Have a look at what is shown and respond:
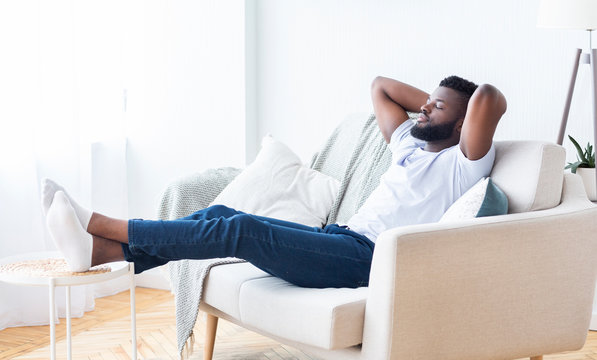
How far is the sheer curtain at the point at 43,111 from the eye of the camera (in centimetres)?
318

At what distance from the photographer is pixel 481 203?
6.81 feet

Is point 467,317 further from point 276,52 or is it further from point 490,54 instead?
point 276,52

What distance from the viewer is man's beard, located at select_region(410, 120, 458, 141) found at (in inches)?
97.0

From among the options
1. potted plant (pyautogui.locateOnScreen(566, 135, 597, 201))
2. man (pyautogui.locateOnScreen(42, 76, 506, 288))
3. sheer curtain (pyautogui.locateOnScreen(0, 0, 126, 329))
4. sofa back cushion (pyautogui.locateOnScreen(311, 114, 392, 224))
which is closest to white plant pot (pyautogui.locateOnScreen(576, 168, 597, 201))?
potted plant (pyautogui.locateOnScreen(566, 135, 597, 201))

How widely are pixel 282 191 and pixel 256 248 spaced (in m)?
0.69

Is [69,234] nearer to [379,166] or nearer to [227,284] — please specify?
[227,284]

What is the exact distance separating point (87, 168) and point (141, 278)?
73cm

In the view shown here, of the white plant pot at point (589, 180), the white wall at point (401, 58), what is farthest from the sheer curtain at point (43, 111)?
the white plant pot at point (589, 180)

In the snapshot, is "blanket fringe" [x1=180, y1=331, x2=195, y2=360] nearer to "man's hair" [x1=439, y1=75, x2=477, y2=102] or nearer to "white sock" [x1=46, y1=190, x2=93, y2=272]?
"white sock" [x1=46, y1=190, x2=93, y2=272]

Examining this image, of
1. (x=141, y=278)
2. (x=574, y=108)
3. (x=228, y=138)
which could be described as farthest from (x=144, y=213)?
(x=574, y=108)

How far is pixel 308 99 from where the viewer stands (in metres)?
3.66

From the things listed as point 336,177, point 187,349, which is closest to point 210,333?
point 187,349

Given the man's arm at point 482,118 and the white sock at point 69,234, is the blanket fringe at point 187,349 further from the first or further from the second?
the man's arm at point 482,118

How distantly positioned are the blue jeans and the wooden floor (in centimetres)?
76
